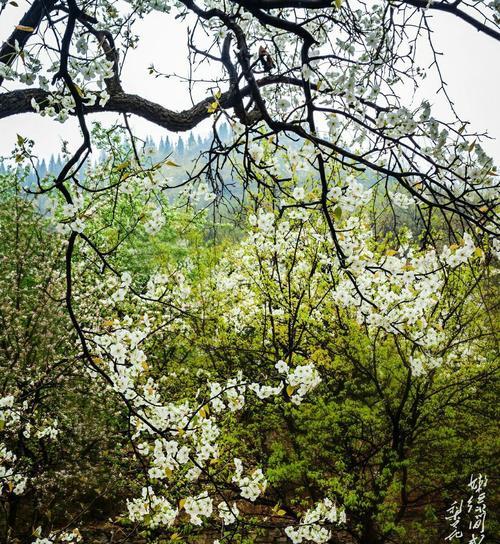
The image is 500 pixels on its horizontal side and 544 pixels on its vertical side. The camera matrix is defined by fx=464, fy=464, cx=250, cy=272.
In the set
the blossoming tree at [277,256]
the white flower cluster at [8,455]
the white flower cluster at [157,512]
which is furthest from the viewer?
the white flower cluster at [157,512]

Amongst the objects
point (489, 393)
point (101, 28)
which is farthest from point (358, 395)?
point (101, 28)

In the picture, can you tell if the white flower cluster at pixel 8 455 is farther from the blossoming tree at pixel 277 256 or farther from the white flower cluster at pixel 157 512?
the white flower cluster at pixel 157 512

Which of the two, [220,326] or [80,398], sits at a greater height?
[220,326]

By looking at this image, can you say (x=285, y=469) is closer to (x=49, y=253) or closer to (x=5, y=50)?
(x=5, y=50)

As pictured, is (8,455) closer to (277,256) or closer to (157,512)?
(157,512)

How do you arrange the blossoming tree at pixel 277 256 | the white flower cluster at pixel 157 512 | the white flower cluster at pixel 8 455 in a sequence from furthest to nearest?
the white flower cluster at pixel 157 512, the white flower cluster at pixel 8 455, the blossoming tree at pixel 277 256

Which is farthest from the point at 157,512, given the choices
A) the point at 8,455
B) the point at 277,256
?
the point at 277,256

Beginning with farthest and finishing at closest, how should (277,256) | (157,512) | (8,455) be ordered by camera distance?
1. (277,256)
2. (8,455)
3. (157,512)

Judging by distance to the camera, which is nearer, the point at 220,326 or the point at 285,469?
the point at 285,469

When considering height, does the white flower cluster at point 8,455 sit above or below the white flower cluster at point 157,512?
above

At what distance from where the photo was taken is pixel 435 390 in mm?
5594

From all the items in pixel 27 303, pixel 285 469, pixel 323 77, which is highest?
pixel 27 303

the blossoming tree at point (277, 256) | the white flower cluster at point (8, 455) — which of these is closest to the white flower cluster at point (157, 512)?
the blossoming tree at point (277, 256)

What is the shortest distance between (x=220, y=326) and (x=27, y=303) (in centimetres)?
338
